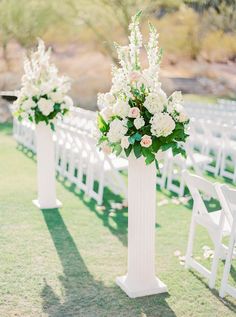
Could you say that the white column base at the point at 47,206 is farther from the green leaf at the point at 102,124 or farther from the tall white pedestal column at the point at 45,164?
the green leaf at the point at 102,124

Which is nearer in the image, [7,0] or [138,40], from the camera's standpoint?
[138,40]

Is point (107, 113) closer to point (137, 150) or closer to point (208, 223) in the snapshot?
point (137, 150)

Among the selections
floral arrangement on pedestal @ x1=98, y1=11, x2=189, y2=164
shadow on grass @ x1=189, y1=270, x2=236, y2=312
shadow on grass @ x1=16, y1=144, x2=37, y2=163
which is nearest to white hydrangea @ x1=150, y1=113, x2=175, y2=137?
floral arrangement on pedestal @ x1=98, y1=11, x2=189, y2=164

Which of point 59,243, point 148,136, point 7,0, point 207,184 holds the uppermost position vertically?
point 7,0

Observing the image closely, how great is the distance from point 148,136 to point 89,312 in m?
1.49

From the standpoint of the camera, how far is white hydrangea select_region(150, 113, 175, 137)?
4.12 m

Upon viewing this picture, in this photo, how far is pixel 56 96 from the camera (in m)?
6.82

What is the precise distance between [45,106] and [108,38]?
2003cm

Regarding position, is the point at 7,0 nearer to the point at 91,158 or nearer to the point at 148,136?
the point at 91,158

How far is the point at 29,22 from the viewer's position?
2411cm

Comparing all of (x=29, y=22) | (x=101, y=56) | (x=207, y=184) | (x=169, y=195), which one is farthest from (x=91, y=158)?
(x=101, y=56)

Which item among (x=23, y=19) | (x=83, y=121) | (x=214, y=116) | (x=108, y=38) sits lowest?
(x=83, y=121)

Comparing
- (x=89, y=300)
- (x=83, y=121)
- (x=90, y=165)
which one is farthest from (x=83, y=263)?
(x=83, y=121)

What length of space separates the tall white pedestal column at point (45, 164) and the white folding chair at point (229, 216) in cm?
313
